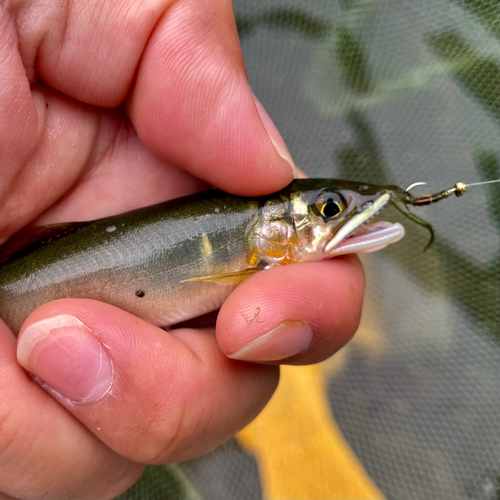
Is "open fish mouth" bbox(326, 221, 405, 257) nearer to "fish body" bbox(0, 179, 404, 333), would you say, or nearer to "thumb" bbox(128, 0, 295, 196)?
"fish body" bbox(0, 179, 404, 333)

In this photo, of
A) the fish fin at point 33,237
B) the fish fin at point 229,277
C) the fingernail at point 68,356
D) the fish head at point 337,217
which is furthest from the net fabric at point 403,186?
the fish fin at point 33,237

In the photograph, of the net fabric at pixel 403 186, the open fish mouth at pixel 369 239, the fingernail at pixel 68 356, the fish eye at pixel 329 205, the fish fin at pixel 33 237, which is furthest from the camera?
the net fabric at pixel 403 186

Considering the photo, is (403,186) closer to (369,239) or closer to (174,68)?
(369,239)

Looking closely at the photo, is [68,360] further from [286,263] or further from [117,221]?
[286,263]

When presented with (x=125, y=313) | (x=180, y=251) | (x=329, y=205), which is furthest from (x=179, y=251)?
(x=329, y=205)

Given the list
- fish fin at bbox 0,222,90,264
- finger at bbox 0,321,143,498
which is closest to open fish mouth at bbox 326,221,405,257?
fish fin at bbox 0,222,90,264

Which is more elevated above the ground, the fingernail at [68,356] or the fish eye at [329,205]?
the fingernail at [68,356]

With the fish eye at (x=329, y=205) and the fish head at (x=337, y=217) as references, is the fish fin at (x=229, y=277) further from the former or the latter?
the fish eye at (x=329, y=205)

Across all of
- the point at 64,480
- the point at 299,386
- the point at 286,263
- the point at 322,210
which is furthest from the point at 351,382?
the point at 64,480

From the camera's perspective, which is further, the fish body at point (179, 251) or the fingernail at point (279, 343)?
the fish body at point (179, 251)
